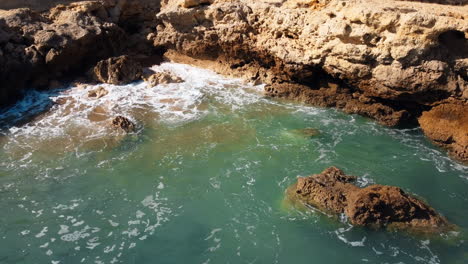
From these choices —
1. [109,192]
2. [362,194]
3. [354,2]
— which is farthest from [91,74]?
[362,194]

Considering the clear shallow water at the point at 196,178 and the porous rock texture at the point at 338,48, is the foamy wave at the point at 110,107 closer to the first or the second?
the clear shallow water at the point at 196,178

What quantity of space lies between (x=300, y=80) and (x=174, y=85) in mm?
3891

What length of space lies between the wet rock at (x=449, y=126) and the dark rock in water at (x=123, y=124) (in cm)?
742

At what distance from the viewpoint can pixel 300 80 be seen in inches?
525

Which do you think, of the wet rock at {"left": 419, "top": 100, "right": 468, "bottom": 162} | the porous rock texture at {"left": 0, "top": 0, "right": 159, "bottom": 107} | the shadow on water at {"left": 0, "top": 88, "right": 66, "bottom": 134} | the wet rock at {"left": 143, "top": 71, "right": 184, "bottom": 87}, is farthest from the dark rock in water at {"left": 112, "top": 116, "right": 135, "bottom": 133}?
the wet rock at {"left": 419, "top": 100, "right": 468, "bottom": 162}

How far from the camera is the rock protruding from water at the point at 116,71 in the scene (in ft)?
45.2

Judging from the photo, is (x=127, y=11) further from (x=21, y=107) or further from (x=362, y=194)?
(x=362, y=194)

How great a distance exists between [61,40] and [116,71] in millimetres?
1862

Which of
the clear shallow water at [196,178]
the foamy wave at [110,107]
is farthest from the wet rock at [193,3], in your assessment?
the clear shallow water at [196,178]

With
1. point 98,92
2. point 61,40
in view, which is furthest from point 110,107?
point 61,40

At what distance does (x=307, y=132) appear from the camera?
11.1 metres

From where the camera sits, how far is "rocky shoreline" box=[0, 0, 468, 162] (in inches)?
432

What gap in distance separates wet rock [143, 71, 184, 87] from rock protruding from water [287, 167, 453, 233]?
7.14 m

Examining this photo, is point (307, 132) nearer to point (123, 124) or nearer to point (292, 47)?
point (292, 47)
